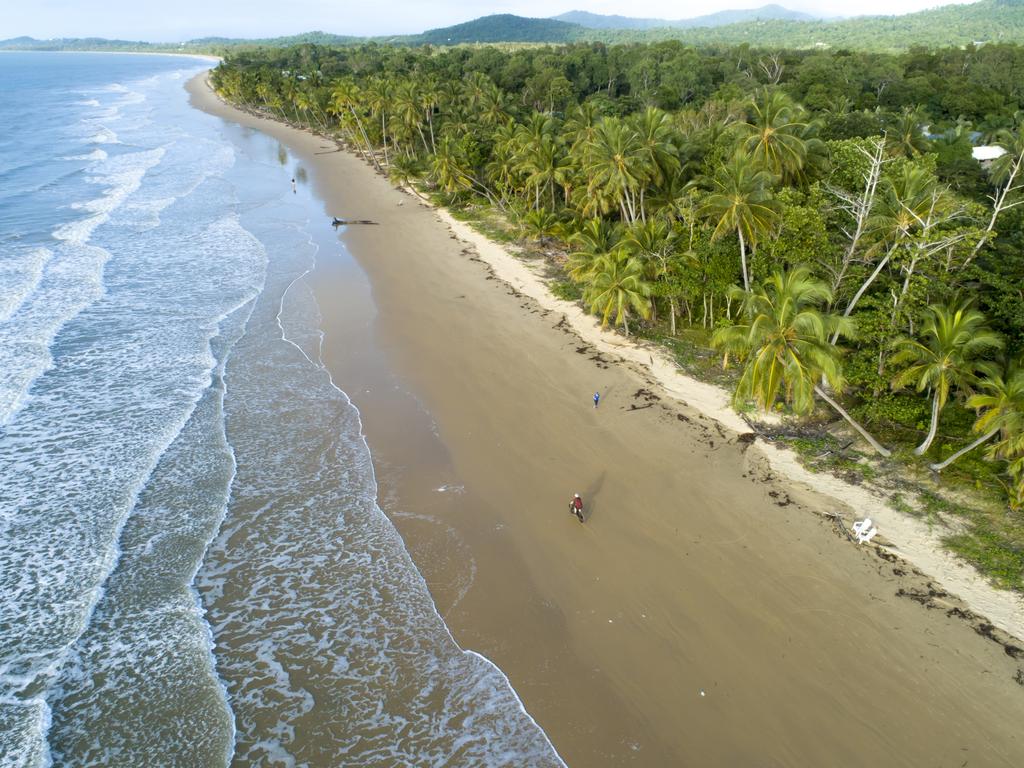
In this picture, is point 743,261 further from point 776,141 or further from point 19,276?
point 19,276

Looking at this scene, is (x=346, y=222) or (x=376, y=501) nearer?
(x=376, y=501)

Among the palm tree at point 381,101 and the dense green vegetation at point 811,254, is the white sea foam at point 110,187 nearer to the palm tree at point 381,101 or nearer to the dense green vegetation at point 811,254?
the dense green vegetation at point 811,254

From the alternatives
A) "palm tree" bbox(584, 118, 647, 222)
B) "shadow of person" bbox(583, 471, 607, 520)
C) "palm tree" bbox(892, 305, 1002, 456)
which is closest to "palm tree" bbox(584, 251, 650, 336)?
"palm tree" bbox(584, 118, 647, 222)

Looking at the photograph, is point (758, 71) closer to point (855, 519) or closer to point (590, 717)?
point (855, 519)

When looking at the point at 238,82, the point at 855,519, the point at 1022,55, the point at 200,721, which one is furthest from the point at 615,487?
the point at 238,82

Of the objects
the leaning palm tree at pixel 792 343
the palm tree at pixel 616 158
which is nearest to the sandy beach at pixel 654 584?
the leaning palm tree at pixel 792 343

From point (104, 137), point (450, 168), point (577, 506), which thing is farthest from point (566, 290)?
point (104, 137)
